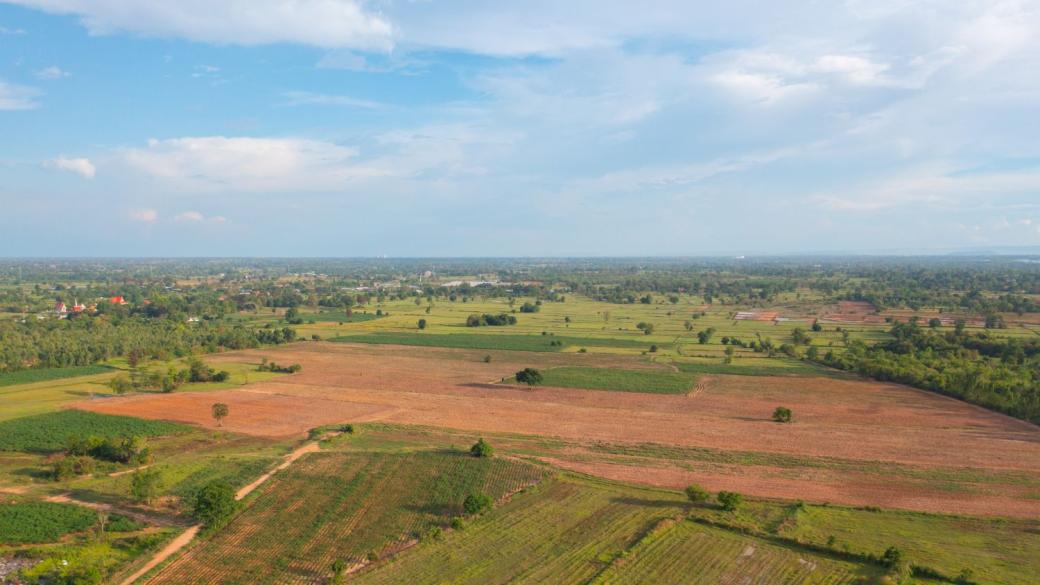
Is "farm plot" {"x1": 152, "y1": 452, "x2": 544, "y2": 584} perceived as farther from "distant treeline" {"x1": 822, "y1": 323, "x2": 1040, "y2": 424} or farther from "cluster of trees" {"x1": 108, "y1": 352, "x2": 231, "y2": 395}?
"distant treeline" {"x1": 822, "y1": 323, "x2": 1040, "y2": 424}

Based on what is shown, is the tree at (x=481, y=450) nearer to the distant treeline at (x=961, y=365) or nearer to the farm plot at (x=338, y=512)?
the farm plot at (x=338, y=512)

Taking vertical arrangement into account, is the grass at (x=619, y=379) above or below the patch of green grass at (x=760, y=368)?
below

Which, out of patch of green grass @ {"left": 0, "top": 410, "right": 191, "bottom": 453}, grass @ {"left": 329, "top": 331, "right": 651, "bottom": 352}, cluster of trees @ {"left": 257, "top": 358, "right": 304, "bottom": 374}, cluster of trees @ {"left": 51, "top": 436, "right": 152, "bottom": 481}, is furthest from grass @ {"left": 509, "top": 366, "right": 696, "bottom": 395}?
cluster of trees @ {"left": 51, "top": 436, "right": 152, "bottom": 481}

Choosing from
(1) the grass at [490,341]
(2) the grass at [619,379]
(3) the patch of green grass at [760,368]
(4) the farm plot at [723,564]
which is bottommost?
(4) the farm plot at [723,564]

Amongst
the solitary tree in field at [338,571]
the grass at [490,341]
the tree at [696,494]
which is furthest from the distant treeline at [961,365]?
the solitary tree in field at [338,571]

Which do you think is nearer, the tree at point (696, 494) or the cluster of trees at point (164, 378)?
the tree at point (696, 494)

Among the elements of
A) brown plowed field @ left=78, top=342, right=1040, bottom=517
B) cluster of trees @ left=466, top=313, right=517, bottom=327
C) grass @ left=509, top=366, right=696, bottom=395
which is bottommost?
brown plowed field @ left=78, top=342, right=1040, bottom=517
